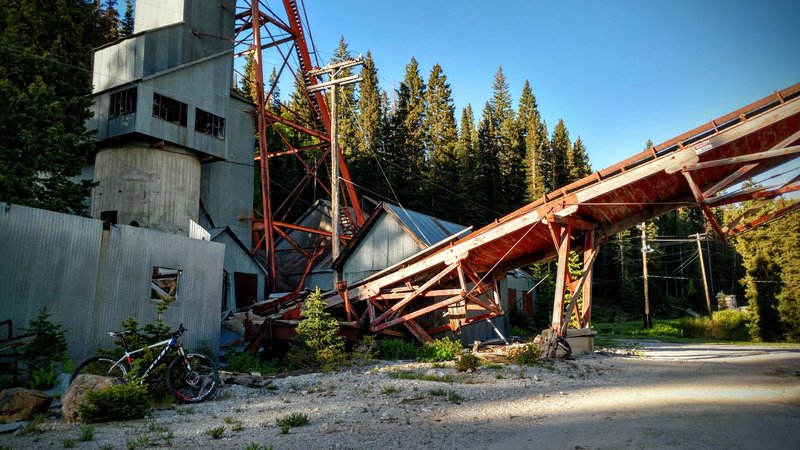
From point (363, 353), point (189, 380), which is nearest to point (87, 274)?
point (189, 380)

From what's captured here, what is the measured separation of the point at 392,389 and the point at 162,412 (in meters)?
3.97

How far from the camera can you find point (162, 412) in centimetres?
873

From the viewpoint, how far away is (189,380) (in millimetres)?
9641

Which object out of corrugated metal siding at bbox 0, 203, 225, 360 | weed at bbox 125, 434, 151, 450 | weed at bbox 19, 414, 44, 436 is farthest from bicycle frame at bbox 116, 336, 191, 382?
corrugated metal siding at bbox 0, 203, 225, 360

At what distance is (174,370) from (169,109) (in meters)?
17.5

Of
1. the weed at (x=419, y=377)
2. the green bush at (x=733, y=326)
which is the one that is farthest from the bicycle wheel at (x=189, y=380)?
the green bush at (x=733, y=326)

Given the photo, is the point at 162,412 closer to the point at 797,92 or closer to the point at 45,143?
the point at 45,143

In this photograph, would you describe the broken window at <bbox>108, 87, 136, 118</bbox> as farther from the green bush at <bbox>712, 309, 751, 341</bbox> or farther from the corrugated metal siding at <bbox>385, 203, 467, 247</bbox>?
the green bush at <bbox>712, 309, 751, 341</bbox>

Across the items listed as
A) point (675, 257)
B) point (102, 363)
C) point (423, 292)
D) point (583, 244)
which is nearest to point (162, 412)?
point (102, 363)

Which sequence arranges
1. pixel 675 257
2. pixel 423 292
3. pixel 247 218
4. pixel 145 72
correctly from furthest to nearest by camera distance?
pixel 675 257
pixel 247 218
pixel 145 72
pixel 423 292

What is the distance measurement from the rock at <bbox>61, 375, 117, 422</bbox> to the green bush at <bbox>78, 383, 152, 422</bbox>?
0.51 feet

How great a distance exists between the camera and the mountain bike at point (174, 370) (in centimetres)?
940

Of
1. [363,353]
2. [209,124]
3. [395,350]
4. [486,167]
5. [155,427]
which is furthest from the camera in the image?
[486,167]

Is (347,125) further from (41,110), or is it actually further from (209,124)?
(41,110)
